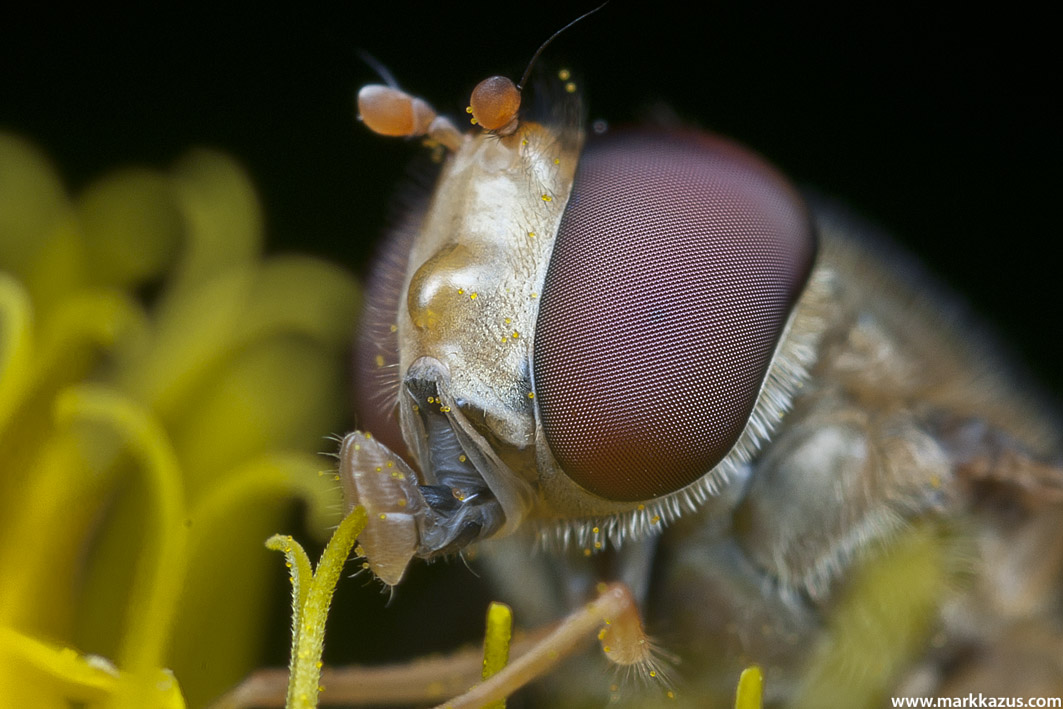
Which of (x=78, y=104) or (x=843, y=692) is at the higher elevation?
(x=78, y=104)

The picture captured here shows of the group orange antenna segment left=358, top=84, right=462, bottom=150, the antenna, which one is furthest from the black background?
the antenna

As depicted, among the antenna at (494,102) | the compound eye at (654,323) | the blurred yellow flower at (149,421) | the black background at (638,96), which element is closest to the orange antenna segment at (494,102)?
the antenna at (494,102)

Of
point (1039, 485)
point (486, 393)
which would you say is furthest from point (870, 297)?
point (486, 393)

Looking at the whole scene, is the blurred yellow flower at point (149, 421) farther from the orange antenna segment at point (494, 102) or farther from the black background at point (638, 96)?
the orange antenna segment at point (494, 102)

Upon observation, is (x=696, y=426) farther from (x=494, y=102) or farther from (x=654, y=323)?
(x=494, y=102)

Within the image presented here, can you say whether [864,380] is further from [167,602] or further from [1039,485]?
[167,602]

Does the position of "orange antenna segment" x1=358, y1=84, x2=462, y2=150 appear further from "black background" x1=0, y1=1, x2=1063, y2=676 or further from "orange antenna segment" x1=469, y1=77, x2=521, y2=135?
"black background" x1=0, y1=1, x2=1063, y2=676

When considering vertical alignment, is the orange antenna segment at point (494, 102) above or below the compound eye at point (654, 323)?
above
